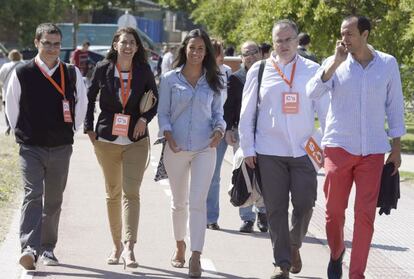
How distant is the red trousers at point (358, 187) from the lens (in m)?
7.33

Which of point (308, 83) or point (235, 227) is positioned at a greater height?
point (308, 83)

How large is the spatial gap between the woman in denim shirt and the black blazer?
0.14 meters

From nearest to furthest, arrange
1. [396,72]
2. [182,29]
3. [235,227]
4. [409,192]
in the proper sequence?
[396,72], [235,227], [409,192], [182,29]

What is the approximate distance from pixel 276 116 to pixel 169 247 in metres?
2.19

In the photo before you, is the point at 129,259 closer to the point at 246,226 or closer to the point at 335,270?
the point at 335,270

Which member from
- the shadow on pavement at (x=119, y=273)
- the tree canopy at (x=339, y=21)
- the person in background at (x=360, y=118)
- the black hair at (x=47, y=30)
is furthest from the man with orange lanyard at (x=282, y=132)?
the tree canopy at (x=339, y=21)

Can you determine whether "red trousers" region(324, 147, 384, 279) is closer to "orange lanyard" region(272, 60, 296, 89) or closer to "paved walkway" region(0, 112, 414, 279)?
"orange lanyard" region(272, 60, 296, 89)

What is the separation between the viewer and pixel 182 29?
231ft

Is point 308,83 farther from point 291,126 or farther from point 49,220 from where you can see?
point 49,220

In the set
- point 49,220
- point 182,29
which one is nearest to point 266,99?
point 49,220

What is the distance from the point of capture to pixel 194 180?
8180 mm

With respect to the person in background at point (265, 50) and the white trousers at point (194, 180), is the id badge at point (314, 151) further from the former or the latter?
the person in background at point (265, 50)

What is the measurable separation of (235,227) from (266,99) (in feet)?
10.4

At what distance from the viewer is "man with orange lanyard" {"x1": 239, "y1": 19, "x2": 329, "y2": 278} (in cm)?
763
